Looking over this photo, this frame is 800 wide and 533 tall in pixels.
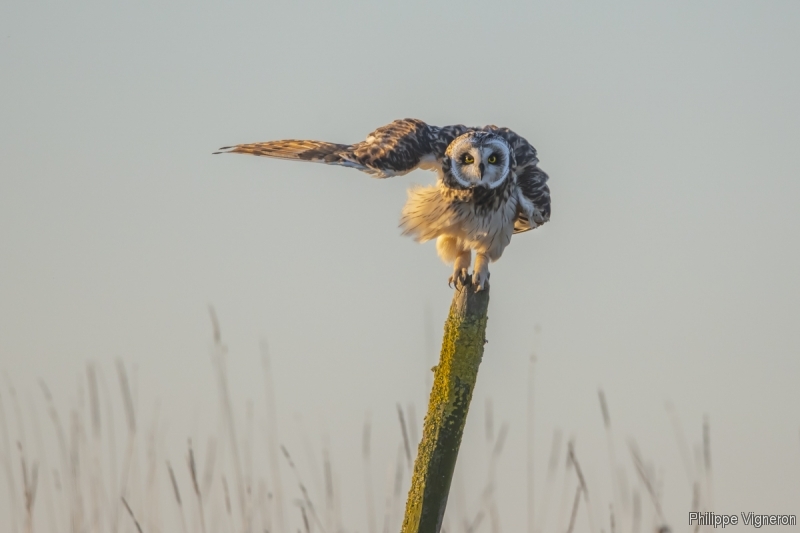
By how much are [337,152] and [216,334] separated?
4.58 ft

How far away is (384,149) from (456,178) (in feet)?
1.37

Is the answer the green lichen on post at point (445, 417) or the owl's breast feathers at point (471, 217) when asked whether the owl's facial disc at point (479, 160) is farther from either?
the green lichen on post at point (445, 417)

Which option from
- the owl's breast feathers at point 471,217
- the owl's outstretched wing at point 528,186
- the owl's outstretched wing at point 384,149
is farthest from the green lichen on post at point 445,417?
the owl's outstretched wing at point 528,186

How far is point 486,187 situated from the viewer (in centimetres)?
518

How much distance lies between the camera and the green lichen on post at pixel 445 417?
2887mm

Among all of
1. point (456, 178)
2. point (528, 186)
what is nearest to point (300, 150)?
point (456, 178)

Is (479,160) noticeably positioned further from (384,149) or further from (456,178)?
(384,149)

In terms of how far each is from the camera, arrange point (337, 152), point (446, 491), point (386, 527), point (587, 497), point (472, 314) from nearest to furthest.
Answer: point (446, 491) < point (472, 314) < point (587, 497) < point (386, 527) < point (337, 152)

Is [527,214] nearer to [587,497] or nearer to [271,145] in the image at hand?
[271,145]

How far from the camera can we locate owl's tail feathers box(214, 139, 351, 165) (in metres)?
4.85

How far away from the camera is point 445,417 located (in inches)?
116

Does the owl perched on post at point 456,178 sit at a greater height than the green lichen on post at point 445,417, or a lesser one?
greater

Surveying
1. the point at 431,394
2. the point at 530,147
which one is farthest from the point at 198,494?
the point at 530,147

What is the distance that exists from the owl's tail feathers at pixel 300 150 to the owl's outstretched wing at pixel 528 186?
0.95m
